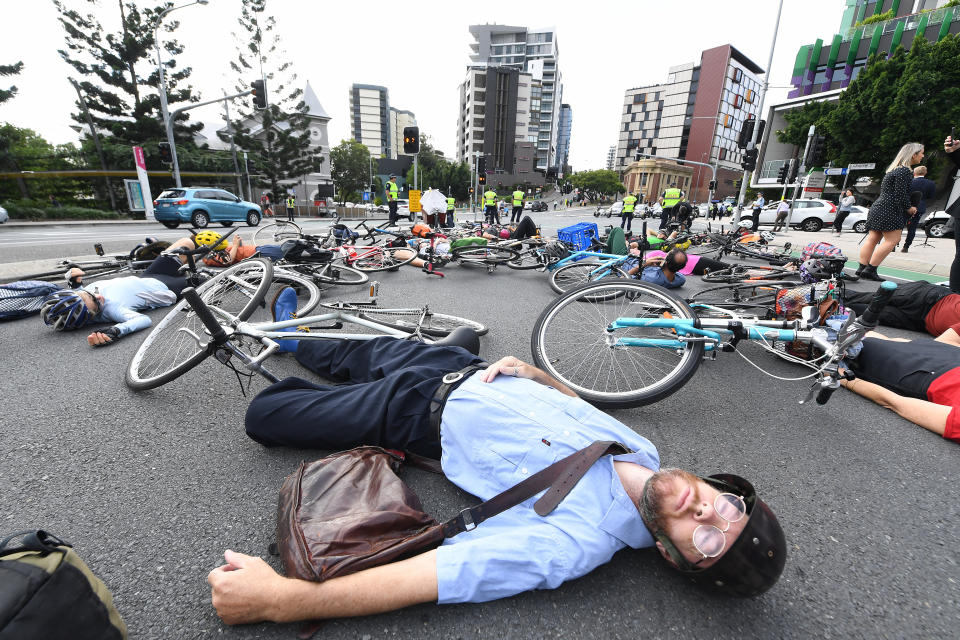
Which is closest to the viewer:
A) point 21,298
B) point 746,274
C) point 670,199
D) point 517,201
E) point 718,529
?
point 718,529

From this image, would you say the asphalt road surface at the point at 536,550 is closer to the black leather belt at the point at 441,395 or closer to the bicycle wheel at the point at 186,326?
the bicycle wheel at the point at 186,326

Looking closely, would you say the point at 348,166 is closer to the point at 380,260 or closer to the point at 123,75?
the point at 123,75

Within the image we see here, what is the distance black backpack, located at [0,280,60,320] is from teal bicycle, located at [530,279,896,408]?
501 centimetres

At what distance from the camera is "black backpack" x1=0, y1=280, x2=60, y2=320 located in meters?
3.74

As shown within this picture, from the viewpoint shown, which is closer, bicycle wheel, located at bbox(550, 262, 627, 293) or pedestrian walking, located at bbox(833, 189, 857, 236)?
bicycle wheel, located at bbox(550, 262, 627, 293)

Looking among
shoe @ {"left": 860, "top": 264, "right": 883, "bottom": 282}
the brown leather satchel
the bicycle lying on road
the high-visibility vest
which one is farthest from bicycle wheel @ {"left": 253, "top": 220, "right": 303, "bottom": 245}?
the high-visibility vest

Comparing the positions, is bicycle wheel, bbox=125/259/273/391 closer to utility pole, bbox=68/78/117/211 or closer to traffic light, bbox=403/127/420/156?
traffic light, bbox=403/127/420/156

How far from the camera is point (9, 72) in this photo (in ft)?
60.9

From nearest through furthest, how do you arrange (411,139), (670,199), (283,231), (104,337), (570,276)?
(104,337), (570,276), (283,231), (411,139), (670,199)

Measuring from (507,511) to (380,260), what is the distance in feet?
19.5

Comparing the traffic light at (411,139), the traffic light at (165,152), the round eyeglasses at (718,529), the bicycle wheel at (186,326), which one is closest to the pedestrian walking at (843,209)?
the traffic light at (411,139)

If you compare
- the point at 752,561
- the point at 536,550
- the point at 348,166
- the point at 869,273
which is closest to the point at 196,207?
the point at 536,550

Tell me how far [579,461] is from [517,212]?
19.7m

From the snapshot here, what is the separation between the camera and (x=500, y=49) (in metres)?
96.2
